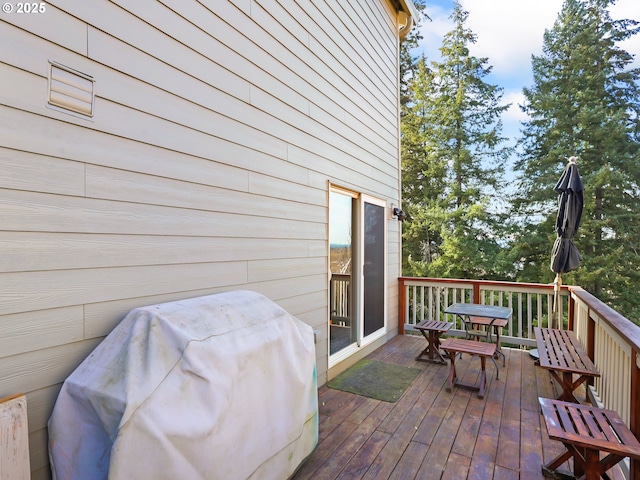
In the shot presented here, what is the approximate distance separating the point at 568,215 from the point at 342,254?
107 inches

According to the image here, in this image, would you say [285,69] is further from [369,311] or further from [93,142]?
[369,311]

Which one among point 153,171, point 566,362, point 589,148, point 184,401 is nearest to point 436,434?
point 566,362

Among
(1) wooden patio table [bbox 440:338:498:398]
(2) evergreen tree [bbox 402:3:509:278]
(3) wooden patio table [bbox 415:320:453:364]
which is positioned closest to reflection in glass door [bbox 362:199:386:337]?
(3) wooden patio table [bbox 415:320:453:364]

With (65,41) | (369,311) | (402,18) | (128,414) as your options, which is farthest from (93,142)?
(402,18)

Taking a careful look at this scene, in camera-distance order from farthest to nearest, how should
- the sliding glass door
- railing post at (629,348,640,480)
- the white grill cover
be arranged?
the sliding glass door, railing post at (629,348,640,480), the white grill cover

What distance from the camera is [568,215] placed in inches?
161

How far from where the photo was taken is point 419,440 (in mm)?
2615

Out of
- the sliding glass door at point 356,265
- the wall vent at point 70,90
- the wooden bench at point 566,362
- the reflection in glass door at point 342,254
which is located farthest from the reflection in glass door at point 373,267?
the wall vent at point 70,90

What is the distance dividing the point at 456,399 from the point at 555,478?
1.19 meters

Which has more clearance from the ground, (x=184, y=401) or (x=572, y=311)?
(x=184, y=401)

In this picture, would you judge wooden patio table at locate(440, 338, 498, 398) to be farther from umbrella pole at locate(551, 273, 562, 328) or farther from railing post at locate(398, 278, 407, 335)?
railing post at locate(398, 278, 407, 335)

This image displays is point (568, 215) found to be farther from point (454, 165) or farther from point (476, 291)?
point (454, 165)

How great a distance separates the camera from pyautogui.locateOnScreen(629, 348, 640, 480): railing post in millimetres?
1911

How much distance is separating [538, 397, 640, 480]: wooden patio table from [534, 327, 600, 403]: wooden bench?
26.1 inches
